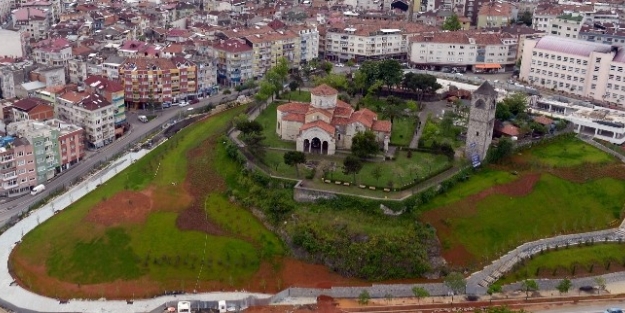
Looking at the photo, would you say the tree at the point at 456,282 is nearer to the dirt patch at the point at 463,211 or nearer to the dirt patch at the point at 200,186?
the dirt patch at the point at 463,211

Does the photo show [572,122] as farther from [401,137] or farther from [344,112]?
[344,112]

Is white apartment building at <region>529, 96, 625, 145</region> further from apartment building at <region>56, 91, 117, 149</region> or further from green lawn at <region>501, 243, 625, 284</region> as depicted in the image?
apartment building at <region>56, 91, 117, 149</region>

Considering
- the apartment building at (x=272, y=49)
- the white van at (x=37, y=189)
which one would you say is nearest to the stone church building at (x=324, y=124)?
the white van at (x=37, y=189)

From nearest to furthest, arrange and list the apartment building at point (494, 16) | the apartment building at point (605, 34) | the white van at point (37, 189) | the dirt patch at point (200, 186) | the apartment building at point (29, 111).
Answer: the dirt patch at point (200, 186), the white van at point (37, 189), the apartment building at point (29, 111), the apartment building at point (605, 34), the apartment building at point (494, 16)

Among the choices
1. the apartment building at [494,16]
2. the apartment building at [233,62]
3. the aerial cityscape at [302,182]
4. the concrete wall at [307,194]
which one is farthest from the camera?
the apartment building at [494,16]

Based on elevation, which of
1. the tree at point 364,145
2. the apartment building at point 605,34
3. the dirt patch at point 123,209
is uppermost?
the apartment building at point 605,34

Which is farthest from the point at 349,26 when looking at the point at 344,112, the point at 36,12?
the point at 36,12

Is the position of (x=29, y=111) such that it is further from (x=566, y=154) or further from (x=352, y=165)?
(x=566, y=154)

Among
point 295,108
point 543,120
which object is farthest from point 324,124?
point 543,120
